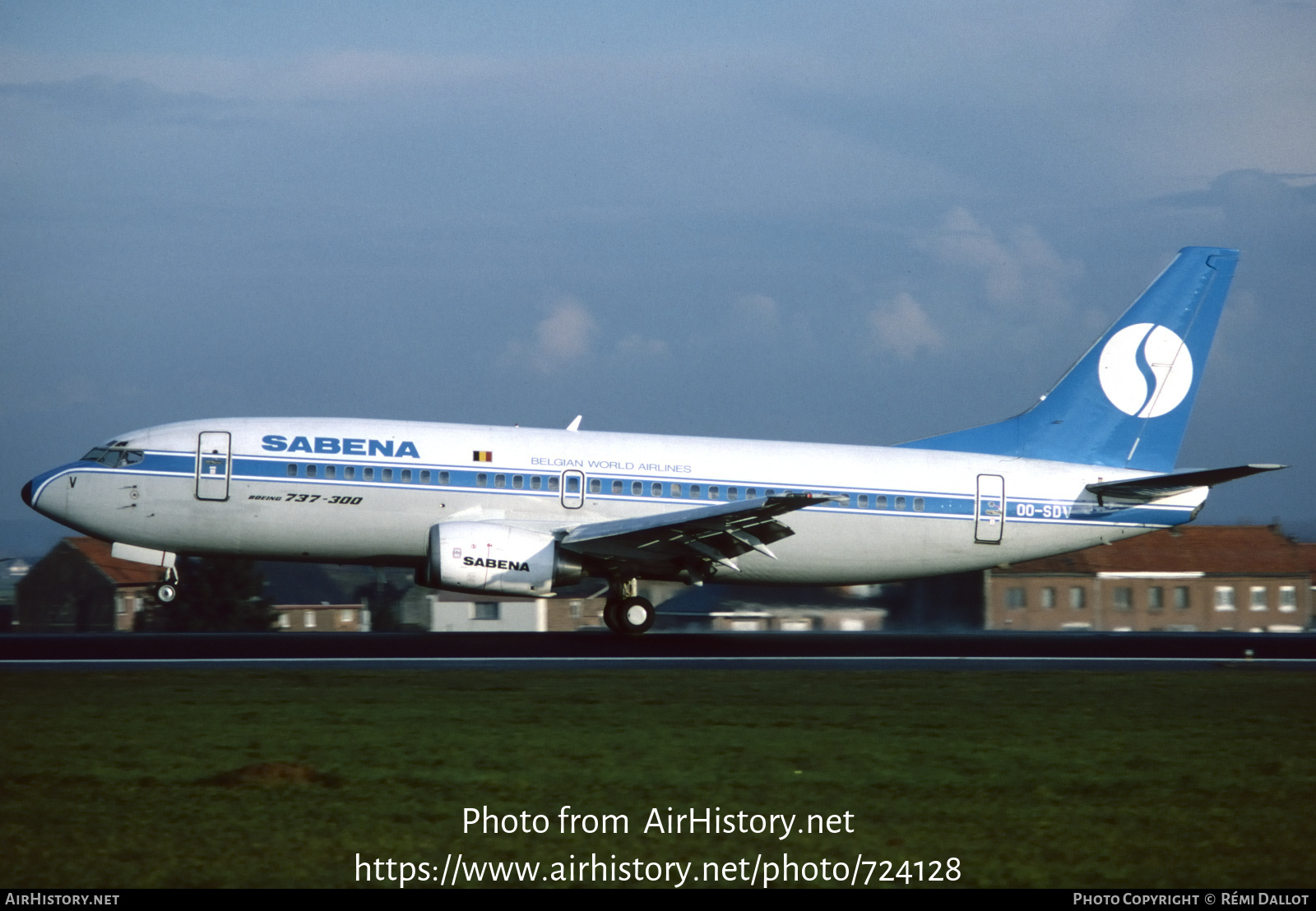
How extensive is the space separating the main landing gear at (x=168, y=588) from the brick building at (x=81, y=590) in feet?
67.4

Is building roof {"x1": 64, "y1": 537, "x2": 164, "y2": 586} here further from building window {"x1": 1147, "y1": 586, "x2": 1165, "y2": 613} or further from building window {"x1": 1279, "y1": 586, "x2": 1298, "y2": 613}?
building window {"x1": 1279, "y1": 586, "x2": 1298, "y2": 613}

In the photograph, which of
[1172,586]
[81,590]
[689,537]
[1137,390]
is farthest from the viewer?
[81,590]

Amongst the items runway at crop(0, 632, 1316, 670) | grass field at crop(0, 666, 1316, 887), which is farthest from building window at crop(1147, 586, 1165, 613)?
grass field at crop(0, 666, 1316, 887)

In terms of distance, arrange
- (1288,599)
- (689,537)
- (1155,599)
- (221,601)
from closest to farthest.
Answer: (689,537), (1155,599), (1288,599), (221,601)

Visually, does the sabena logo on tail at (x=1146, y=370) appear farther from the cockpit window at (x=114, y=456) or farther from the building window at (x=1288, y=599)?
the building window at (x=1288, y=599)

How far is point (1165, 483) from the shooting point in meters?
26.3

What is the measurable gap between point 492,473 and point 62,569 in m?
32.3

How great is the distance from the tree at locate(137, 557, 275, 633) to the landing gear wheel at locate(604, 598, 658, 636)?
25.6 metres

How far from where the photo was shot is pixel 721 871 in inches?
355

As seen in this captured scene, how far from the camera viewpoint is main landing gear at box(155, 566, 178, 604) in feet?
79.4

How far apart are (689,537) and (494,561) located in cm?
360

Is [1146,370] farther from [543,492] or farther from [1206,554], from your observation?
[1206,554]

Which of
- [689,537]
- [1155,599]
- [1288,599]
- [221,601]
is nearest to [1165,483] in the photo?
[689,537]

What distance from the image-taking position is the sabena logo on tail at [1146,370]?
28.6 meters
